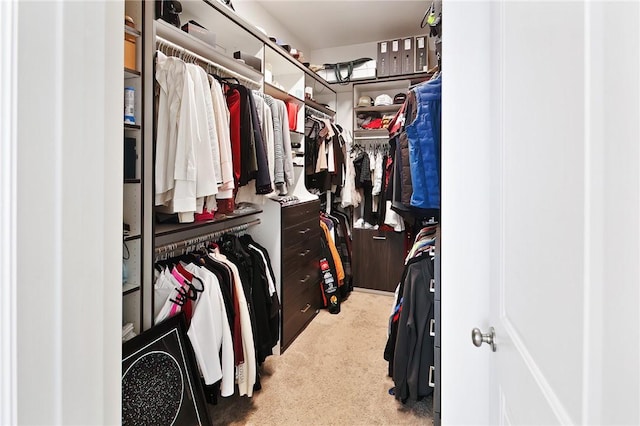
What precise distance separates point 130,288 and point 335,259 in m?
2.17

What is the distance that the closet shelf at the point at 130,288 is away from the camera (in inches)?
62.9

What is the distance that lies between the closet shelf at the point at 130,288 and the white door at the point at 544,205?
135 centimetres

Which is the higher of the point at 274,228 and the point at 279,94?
the point at 279,94

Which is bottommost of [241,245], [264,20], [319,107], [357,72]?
[241,245]

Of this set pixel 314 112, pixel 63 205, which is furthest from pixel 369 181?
pixel 63 205

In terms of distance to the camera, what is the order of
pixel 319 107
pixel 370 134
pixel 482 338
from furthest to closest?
pixel 370 134 → pixel 319 107 → pixel 482 338

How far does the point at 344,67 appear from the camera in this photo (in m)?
3.94

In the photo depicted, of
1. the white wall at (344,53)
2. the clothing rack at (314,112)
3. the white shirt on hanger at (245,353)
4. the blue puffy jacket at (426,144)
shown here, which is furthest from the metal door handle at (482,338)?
the white wall at (344,53)

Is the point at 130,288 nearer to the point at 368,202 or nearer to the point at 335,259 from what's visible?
the point at 335,259

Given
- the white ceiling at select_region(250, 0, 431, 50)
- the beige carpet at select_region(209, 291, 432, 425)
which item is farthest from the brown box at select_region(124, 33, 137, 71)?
the white ceiling at select_region(250, 0, 431, 50)

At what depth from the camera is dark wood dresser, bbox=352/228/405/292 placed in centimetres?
382

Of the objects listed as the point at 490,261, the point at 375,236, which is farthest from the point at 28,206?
the point at 375,236

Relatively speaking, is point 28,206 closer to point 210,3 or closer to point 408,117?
point 408,117

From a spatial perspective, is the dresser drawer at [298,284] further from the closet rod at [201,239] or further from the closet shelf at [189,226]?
the closet shelf at [189,226]
